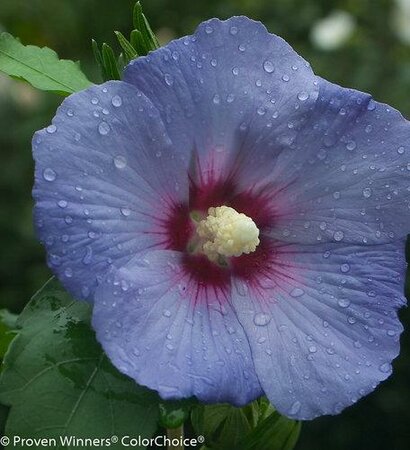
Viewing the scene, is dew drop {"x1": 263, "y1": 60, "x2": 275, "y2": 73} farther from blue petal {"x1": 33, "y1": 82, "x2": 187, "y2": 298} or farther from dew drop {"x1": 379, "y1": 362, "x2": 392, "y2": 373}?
dew drop {"x1": 379, "y1": 362, "x2": 392, "y2": 373}

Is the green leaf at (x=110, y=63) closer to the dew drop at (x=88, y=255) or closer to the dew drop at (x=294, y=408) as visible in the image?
the dew drop at (x=88, y=255)

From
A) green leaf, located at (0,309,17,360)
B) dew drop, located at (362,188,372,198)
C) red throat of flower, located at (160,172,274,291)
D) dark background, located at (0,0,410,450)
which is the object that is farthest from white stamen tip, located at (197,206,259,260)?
dark background, located at (0,0,410,450)

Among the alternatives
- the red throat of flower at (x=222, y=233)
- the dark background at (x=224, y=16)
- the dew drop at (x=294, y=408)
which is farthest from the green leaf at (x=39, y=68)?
the dark background at (x=224, y=16)

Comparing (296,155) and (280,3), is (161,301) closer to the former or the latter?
(296,155)

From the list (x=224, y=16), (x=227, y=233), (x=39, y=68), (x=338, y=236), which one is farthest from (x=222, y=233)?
(x=224, y=16)

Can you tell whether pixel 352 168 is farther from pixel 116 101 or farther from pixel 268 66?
pixel 116 101

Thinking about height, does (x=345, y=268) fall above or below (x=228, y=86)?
below
